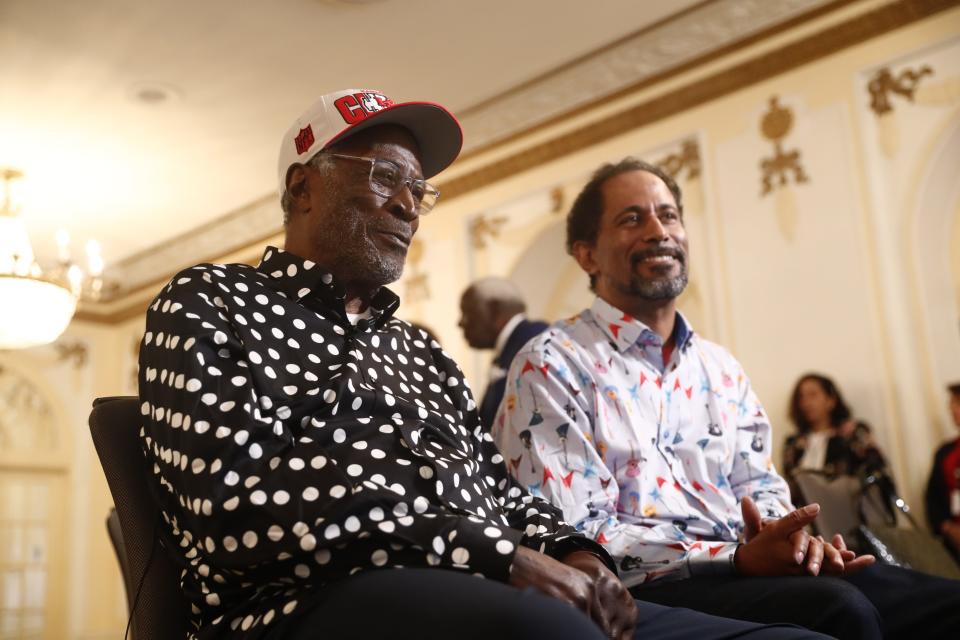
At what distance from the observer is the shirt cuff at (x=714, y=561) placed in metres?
1.63

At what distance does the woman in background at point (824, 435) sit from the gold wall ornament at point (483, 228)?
101 inches

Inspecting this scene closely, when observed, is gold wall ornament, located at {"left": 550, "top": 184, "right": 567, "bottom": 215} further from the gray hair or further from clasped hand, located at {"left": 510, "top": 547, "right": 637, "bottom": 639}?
clasped hand, located at {"left": 510, "top": 547, "right": 637, "bottom": 639}

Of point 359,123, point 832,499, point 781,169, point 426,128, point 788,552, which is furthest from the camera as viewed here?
point 781,169

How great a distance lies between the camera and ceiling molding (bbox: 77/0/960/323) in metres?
4.75

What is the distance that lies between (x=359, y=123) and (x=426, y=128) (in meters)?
0.19

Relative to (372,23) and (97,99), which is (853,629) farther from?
(97,99)

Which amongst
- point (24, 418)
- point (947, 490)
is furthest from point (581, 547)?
point (24, 418)

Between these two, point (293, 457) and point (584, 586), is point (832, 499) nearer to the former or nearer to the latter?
point (584, 586)

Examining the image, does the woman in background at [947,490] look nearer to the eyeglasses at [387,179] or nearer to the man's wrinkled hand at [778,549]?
the man's wrinkled hand at [778,549]

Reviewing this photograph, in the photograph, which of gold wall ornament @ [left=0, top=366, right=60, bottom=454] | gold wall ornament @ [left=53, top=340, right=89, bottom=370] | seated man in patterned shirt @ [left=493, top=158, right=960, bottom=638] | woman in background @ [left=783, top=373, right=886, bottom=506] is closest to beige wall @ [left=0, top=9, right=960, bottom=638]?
woman in background @ [left=783, top=373, right=886, bottom=506]

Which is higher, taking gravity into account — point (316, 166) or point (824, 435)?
point (316, 166)

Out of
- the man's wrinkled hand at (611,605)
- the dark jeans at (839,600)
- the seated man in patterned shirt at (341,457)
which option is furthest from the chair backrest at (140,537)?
the dark jeans at (839,600)

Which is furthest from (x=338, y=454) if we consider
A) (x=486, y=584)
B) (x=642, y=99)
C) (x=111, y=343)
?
(x=111, y=343)

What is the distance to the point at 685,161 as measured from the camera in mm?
5371
